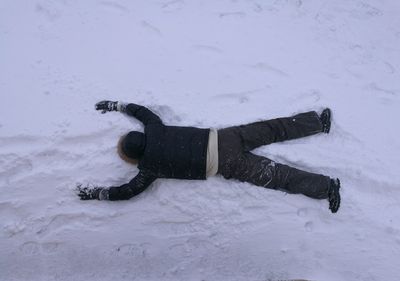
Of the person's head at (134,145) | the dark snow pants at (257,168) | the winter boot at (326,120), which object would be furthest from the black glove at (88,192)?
the winter boot at (326,120)

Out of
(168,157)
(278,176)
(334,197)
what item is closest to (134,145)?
(168,157)

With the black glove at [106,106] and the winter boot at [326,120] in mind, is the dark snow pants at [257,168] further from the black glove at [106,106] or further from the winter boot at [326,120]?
the black glove at [106,106]

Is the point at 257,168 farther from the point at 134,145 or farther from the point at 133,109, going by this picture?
the point at 133,109

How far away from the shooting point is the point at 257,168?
11.7ft

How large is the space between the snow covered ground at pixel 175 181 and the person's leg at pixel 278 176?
0.13 meters

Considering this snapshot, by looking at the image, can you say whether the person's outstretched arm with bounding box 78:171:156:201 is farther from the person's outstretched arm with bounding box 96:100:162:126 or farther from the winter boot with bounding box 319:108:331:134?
the winter boot with bounding box 319:108:331:134

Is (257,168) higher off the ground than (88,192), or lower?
higher

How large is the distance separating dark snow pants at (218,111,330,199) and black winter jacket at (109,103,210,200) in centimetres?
18

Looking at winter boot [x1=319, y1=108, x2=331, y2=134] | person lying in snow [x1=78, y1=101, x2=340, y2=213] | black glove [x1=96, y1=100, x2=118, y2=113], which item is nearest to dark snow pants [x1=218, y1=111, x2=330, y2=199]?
person lying in snow [x1=78, y1=101, x2=340, y2=213]

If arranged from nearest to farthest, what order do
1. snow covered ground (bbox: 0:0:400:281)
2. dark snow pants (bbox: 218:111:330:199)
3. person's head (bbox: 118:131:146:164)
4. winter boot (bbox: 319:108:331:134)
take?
person's head (bbox: 118:131:146:164)
dark snow pants (bbox: 218:111:330:199)
snow covered ground (bbox: 0:0:400:281)
winter boot (bbox: 319:108:331:134)

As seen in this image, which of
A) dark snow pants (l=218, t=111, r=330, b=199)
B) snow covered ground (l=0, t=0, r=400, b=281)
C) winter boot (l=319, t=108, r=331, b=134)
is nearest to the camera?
dark snow pants (l=218, t=111, r=330, b=199)

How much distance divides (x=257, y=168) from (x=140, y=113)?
1079mm

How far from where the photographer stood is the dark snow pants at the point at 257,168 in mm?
3529

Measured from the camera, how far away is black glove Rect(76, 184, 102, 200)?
3570mm
